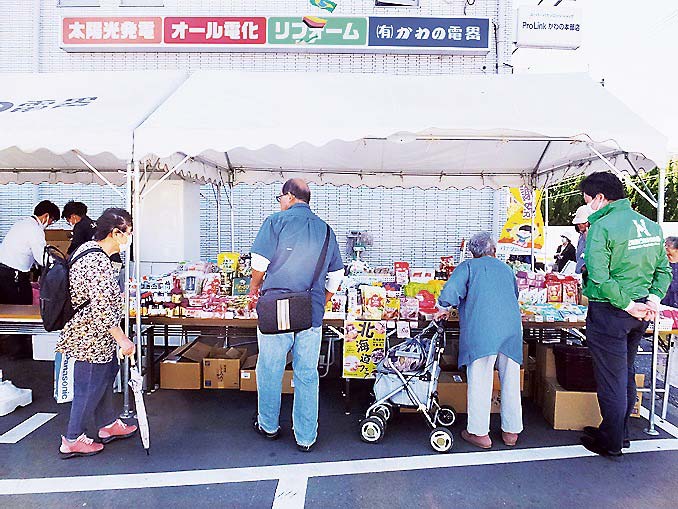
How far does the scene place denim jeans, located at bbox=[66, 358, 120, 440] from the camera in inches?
138

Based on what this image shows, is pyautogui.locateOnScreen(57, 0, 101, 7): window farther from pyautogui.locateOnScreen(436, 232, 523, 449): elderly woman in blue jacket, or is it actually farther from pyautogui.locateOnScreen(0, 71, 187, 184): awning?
pyautogui.locateOnScreen(436, 232, 523, 449): elderly woman in blue jacket

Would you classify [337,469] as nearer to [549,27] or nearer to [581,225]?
[581,225]

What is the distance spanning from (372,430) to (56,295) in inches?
92.1

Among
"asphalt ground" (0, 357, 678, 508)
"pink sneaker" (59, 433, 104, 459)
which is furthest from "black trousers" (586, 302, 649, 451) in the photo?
"pink sneaker" (59, 433, 104, 459)

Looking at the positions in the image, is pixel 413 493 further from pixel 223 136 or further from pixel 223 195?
pixel 223 195

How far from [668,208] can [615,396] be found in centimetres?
1713

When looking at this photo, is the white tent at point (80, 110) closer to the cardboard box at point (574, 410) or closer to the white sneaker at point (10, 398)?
the white sneaker at point (10, 398)

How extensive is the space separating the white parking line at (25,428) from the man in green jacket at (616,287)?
422 cm

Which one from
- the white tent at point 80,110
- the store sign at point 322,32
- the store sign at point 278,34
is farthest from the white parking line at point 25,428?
the store sign at point 322,32

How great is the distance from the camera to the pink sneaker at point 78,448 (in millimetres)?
3623

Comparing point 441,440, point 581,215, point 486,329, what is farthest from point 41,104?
point 581,215

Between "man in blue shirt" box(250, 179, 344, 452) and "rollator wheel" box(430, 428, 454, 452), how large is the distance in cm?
85

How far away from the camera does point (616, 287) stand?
347 cm

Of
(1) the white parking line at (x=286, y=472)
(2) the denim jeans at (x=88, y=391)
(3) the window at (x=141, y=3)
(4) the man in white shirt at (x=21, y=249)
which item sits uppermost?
(3) the window at (x=141, y=3)
